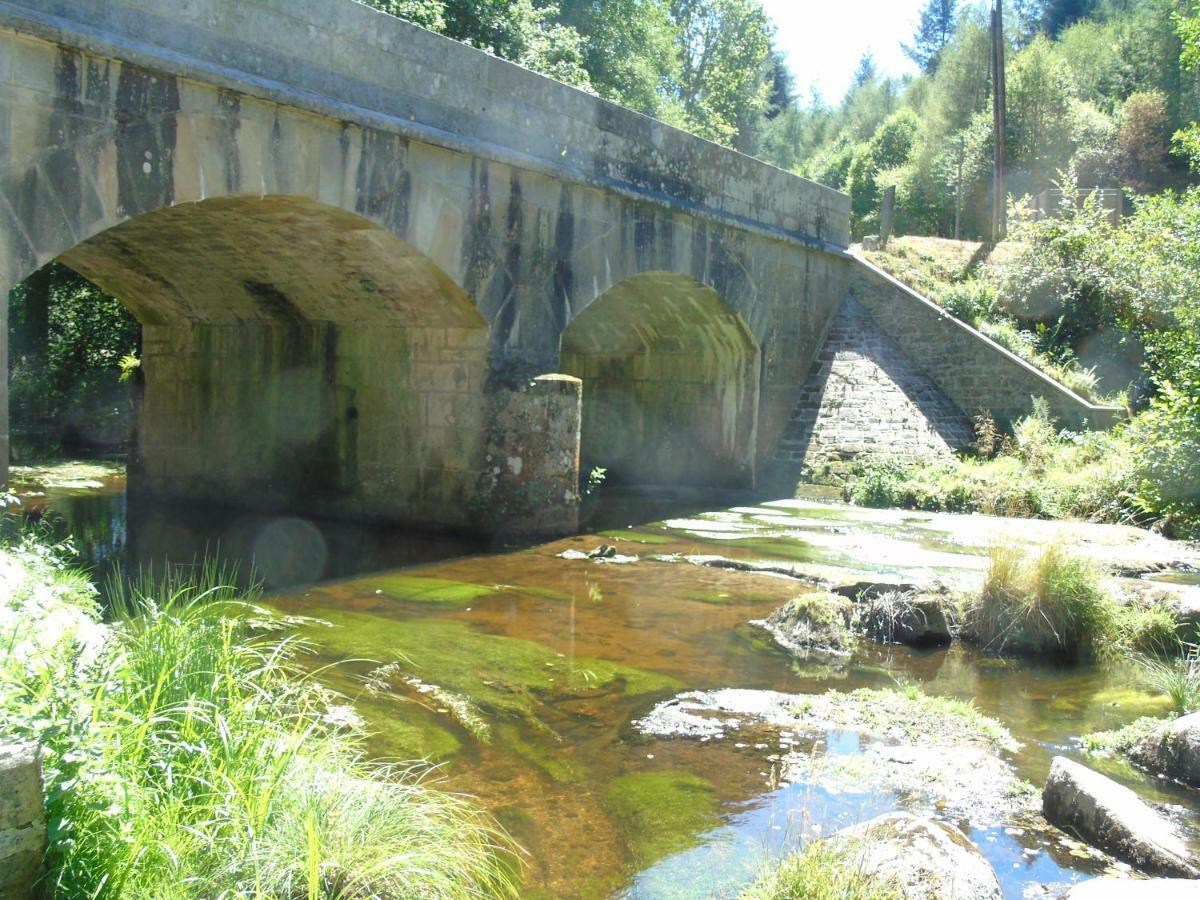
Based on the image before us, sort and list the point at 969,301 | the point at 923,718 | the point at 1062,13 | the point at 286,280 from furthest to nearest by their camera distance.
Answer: the point at 1062,13 → the point at 969,301 → the point at 286,280 → the point at 923,718

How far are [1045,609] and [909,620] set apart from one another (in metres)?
0.91

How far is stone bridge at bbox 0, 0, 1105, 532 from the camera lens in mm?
7180

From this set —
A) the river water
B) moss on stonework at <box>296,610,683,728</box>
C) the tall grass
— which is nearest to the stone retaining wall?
the river water

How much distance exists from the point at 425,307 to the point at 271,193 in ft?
8.76

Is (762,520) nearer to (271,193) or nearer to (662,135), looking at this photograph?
(662,135)

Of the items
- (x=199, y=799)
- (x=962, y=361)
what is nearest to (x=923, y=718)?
(x=199, y=799)

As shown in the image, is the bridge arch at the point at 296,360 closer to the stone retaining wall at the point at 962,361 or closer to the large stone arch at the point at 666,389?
the large stone arch at the point at 666,389

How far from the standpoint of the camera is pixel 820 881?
11.3 ft

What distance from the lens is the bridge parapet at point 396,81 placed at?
7.23 meters

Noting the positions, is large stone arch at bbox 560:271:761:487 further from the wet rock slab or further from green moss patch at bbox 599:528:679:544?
the wet rock slab

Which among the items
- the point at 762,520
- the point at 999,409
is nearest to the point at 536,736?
the point at 762,520

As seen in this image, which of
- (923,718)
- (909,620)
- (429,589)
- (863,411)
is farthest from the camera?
(863,411)

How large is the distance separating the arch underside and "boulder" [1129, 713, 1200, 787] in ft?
22.4

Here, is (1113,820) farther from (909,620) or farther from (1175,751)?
(909,620)
